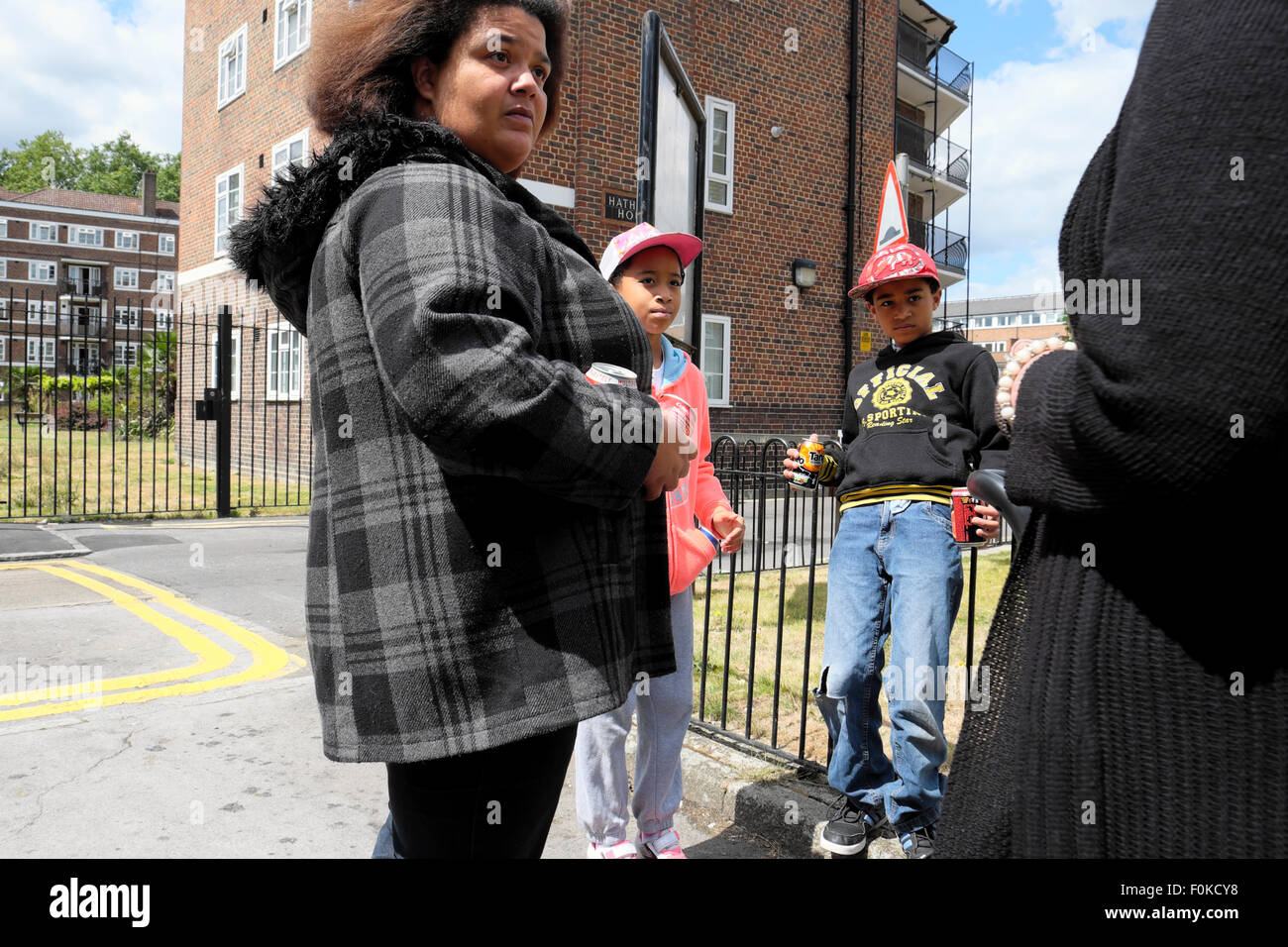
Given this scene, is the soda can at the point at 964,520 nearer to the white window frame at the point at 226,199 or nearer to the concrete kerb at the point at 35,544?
the concrete kerb at the point at 35,544

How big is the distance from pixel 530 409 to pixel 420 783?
2.07 ft

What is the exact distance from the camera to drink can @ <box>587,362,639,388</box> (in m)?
1.39

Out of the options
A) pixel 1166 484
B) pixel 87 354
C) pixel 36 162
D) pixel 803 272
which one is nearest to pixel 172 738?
pixel 1166 484

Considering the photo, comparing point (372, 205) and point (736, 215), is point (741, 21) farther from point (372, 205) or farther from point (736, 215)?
point (372, 205)

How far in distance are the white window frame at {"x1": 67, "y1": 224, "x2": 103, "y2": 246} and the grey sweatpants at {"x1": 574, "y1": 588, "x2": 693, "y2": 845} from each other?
84640mm

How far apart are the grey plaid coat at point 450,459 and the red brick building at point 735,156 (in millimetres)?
11586

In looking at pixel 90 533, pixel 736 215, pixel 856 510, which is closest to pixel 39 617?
pixel 90 533

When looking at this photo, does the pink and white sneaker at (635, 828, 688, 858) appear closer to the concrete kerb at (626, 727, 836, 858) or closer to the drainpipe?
the concrete kerb at (626, 727, 836, 858)

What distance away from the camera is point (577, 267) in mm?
1430

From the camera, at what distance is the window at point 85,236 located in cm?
7138

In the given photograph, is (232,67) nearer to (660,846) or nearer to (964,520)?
(660,846)

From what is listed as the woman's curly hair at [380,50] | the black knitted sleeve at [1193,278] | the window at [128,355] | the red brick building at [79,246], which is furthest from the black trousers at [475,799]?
the red brick building at [79,246]

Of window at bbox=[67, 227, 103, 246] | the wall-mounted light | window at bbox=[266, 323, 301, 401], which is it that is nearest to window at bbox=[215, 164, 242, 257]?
window at bbox=[266, 323, 301, 401]

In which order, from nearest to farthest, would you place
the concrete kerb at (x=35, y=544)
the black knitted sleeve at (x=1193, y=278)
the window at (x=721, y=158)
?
the black knitted sleeve at (x=1193, y=278), the concrete kerb at (x=35, y=544), the window at (x=721, y=158)
